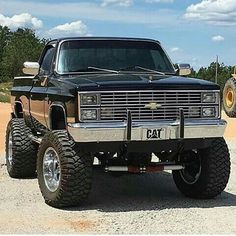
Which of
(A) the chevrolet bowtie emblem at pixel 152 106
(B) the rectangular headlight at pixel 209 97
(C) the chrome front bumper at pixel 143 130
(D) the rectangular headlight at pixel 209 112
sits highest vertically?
(B) the rectangular headlight at pixel 209 97

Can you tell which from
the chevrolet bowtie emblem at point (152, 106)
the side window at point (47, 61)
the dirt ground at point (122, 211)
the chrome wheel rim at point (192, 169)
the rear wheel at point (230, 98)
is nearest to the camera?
the dirt ground at point (122, 211)

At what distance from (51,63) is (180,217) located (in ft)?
9.78

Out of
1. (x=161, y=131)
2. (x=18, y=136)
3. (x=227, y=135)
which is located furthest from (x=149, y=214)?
(x=227, y=135)

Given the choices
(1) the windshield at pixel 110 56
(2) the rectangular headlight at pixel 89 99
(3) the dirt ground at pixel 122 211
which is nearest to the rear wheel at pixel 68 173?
(3) the dirt ground at pixel 122 211

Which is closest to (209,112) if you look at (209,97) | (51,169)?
(209,97)

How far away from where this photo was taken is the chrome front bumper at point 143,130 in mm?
6793

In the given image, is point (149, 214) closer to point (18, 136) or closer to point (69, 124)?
point (69, 124)

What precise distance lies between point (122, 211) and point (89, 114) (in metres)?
1.14

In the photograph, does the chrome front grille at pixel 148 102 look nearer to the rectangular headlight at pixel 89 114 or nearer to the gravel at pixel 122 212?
the rectangular headlight at pixel 89 114

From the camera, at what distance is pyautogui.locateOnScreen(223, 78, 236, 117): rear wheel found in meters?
21.4

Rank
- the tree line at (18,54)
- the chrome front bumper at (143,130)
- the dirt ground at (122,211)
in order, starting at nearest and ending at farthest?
the dirt ground at (122,211) → the chrome front bumper at (143,130) → the tree line at (18,54)

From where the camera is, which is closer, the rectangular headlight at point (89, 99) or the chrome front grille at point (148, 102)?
the rectangular headlight at point (89, 99)

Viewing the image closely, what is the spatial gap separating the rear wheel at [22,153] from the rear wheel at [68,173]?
2175mm

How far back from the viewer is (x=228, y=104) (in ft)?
72.4
